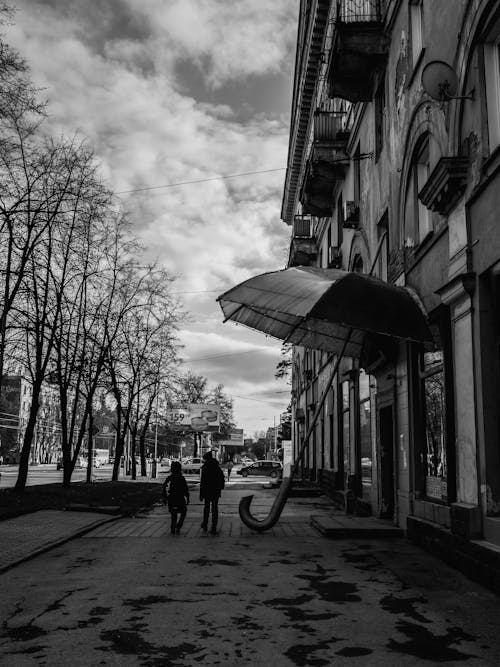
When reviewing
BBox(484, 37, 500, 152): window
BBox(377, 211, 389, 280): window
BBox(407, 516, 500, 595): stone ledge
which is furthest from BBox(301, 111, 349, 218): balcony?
BBox(407, 516, 500, 595): stone ledge

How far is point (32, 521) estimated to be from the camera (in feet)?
48.6

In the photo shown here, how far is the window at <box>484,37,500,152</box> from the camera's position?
8.80m

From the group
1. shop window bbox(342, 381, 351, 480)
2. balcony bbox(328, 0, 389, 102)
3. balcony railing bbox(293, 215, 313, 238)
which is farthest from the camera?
balcony railing bbox(293, 215, 313, 238)

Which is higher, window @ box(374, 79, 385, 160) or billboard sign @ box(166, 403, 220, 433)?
window @ box(374, 79, 385, 160)

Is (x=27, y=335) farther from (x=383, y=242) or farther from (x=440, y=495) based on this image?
(x=440, y=495)

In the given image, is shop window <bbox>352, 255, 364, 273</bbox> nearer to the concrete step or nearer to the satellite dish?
the concrete step

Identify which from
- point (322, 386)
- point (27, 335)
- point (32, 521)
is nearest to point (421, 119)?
point (32, 521)

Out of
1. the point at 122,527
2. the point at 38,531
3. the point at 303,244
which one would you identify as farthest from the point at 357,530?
the point at 303,244

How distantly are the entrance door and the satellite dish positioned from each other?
279 inches

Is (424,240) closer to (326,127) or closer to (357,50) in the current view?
(357,50)

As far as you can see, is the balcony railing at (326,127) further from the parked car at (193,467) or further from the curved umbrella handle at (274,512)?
the parked car at (193,467)

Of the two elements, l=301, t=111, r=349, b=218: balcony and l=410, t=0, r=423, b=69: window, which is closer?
l=410, t=0, r=423, b=69: window

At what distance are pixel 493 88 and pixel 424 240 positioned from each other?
3273 millimetres

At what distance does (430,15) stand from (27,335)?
48.8ft
